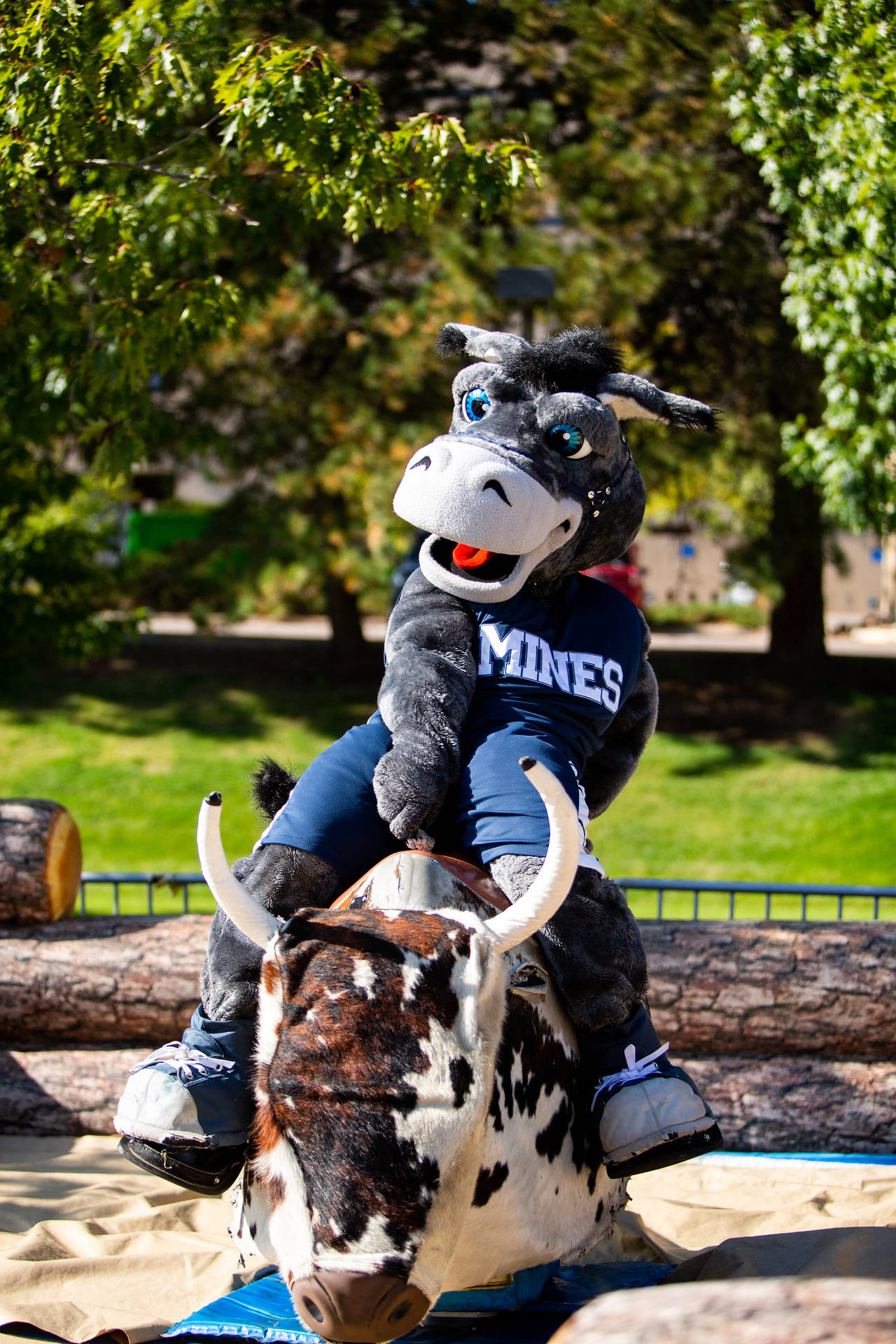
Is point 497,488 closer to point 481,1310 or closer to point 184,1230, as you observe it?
point 481,1310

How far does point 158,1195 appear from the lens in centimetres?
395

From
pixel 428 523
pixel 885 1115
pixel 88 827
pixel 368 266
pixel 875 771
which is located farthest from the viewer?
pixel 368 266

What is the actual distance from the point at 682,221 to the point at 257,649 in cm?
844

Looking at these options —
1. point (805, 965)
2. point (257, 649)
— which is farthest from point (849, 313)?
point (257, 649)

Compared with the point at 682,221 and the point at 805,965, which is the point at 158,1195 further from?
the point at 682,221

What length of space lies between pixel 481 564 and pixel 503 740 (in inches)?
17.6

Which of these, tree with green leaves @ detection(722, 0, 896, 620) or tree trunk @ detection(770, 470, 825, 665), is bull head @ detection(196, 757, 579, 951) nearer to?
tree with green leaves @ detection(722, 0, 896, 620)

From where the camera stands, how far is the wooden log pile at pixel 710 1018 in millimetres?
4414

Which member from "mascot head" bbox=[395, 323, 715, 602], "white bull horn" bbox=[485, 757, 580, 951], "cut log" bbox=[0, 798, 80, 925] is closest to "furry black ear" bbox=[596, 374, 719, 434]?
"mascot head" bbox=[395, 323, 715, 602]

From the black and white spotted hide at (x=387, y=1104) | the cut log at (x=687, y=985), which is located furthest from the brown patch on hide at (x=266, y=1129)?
the cut log at (x=687, y=985)

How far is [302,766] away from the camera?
412 inches

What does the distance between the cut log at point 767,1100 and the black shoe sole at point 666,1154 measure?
6.38ft

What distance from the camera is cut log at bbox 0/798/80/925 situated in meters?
4.76

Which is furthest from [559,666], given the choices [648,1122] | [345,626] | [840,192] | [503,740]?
[345,626]
